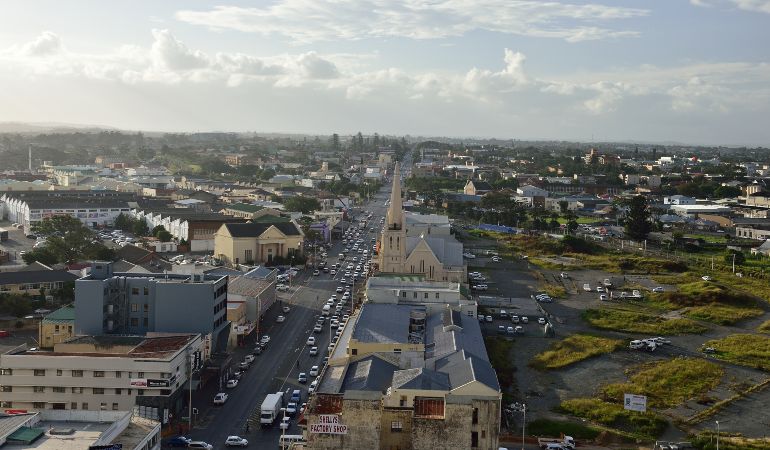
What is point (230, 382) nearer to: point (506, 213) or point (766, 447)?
point (766, 447)

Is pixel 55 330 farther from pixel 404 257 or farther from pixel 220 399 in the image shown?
pixel 404 257

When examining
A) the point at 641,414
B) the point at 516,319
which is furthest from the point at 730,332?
the point at 641,414

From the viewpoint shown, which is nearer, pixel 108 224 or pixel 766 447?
pixel 766 447

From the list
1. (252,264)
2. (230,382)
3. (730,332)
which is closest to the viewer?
(230,382)

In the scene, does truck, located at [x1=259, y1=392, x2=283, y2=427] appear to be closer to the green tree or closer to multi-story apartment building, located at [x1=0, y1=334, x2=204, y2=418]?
multi-story apartment building, located at [x1=0, y1=334, x2=204, y2=418]

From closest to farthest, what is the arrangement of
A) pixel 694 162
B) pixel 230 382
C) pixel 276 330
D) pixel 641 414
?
pixel 641 414 < pixel 230 382 < pixel 276 330 < pixel 694 162

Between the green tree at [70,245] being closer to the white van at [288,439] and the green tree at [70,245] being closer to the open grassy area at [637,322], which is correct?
the white van at [288,439]

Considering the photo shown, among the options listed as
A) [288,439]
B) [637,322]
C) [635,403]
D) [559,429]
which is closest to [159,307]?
[288,439]
